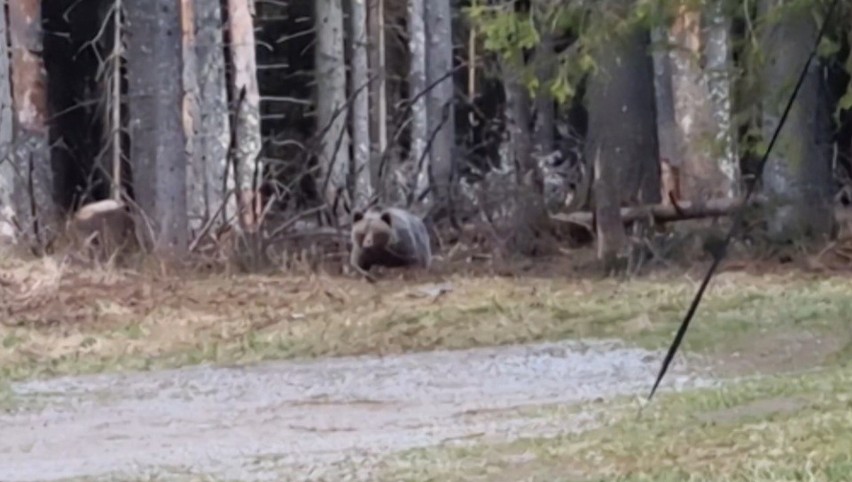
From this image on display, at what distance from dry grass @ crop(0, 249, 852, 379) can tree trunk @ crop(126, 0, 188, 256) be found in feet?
4.77

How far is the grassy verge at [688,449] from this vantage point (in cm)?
576

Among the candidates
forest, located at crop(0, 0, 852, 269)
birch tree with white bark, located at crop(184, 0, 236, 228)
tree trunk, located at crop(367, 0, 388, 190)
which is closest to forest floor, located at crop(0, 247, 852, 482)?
forest, located at crop(0, 0, 852, 269)

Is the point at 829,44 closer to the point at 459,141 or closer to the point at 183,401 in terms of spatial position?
the point at 183,401

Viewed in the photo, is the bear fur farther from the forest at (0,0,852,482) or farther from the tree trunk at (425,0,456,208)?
the tree trunk at (425,0,456,208)

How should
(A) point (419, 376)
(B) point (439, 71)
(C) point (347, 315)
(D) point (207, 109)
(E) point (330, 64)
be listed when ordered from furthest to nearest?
(E) point (330, 64), (B) point (439, 71), (D) point (207, 109), (C) point (347, 315), (A) point (419, 376)

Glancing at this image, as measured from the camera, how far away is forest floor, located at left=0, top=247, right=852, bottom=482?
254 inches

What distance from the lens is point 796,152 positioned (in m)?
14.4

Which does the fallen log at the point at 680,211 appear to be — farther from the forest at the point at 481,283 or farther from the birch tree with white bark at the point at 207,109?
the birch tree with white bark at the point at 207,109

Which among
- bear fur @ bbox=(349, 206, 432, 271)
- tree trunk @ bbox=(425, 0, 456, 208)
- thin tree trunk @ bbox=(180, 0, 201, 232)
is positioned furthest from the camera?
tree trunk @ bbox=(425, 0, 456, 208)

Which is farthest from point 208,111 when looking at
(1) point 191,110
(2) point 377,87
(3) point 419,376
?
(3) point 419,376

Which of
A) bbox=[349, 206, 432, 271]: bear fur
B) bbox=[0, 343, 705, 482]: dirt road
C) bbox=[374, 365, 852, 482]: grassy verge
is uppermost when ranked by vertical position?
bbox=[374, 365, 852, 482]: grassy verge

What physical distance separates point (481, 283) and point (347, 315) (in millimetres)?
1894

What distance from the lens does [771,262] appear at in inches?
559

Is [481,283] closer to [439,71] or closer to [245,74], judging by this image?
[245,74]
